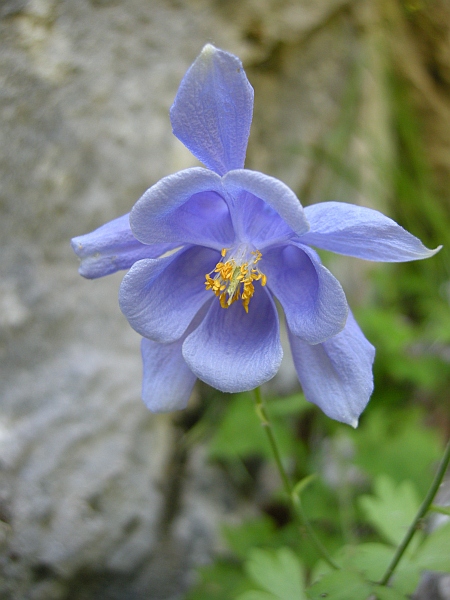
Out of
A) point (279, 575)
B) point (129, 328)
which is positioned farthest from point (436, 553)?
point (129, 328)

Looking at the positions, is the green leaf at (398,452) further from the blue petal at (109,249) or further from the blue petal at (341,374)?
the blue petal at (109,249)

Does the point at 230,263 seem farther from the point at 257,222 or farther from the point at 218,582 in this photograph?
the point at 218,582

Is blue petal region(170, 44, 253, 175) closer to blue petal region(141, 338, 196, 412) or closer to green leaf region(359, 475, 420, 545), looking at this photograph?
blue petal region(141, 338, 196, 412)

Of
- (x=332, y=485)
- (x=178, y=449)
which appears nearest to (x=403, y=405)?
(x=332, y=485)

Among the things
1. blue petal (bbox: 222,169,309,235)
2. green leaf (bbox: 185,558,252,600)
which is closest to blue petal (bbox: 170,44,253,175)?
blue petal (bbox: 222,169,309,235)

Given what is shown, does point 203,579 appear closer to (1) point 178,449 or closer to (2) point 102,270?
(1) point 178,449

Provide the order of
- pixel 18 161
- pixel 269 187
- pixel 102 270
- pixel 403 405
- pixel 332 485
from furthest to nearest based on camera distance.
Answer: pixel 403 405
pixel 332 485
pixel 18 161
pixel 102 270
pixel 269 187
